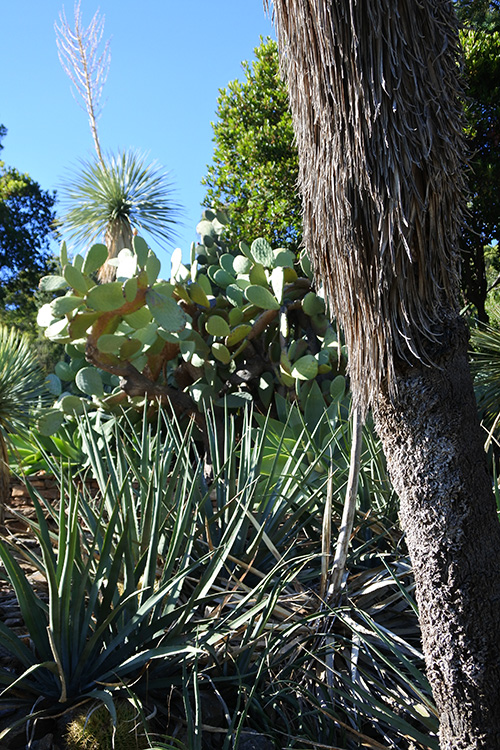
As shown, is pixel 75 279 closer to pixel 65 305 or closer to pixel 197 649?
pixel 65 305

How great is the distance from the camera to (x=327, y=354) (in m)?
5.11

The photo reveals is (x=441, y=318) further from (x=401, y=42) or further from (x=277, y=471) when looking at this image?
→ (x=277, y=471)

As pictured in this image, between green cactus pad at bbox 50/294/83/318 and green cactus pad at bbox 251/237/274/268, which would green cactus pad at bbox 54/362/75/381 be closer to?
green cactus pad at bbox 50/294/83/318

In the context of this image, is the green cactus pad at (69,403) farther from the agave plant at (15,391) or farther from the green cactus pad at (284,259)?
the green cactus pad at (284,259)

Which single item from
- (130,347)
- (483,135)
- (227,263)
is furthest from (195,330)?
(483,135)

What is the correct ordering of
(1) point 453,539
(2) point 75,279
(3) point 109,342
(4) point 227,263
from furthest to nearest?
(4) point 227,263 → (3) point 109,342 → (2) point 75,279 → (1) point 453,539

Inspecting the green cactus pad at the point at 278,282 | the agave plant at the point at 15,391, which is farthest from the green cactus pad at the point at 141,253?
the agave plant at the point at 15,391

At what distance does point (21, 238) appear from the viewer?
26.4 meters

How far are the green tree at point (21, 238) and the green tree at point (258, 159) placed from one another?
17245 mm

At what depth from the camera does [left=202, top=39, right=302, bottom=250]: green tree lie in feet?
29.4

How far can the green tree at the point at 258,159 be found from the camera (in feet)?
29.4

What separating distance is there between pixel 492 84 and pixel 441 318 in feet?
27.0

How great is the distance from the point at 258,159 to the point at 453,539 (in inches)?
320

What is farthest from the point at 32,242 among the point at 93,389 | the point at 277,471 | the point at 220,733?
the point at 220,733
